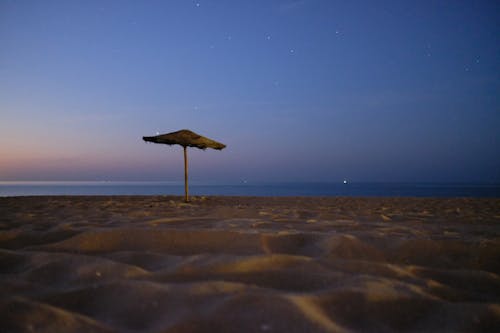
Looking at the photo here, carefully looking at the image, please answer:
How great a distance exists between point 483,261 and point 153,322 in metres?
1.72

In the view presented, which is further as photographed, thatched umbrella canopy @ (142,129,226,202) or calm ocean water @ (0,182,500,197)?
calm ocean water @ (0,182,500,197)

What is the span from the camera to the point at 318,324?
33.3 inches

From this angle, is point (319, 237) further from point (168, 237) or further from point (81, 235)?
point (81, 235)

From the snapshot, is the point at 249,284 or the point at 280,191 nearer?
the point at 249,284

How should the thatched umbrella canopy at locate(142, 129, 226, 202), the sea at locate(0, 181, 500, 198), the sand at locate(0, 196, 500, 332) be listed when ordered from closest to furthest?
the sand at locate(0, 196, 500, 332)
the thatched umbrella canopy at locate(142, 129, 226, 202)
the sea at locate(0, 181, 500, 198)

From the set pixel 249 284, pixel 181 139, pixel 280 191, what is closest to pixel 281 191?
pixel 280 191

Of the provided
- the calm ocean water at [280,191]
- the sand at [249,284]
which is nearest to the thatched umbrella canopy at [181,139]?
the sand at [249,284]

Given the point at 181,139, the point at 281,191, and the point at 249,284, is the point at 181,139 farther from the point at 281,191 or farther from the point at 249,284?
the point at 281,191

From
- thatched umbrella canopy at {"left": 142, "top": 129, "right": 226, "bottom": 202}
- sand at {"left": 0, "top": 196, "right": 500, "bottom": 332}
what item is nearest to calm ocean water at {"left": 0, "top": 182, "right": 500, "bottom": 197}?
thatched umbrella canopy at {"left": 142, "top": 129, "right": 226, "bottom": 202}

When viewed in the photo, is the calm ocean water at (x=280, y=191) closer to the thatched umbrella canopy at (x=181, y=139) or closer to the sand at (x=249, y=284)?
the thatched umbrella canopy at (x=181, y=139)

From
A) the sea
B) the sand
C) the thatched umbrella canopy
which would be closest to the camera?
the sand

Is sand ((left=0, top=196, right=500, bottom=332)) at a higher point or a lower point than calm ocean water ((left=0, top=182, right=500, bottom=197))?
higher

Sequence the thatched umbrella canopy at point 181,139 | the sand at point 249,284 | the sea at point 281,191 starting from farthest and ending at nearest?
the sea at point 281,191, the thatched umbrella canopy at point 181,139, the sand at point 249,284

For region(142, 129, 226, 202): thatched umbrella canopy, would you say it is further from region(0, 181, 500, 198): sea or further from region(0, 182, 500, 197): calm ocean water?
region(0, 182, 500, 197): calm ocean water
